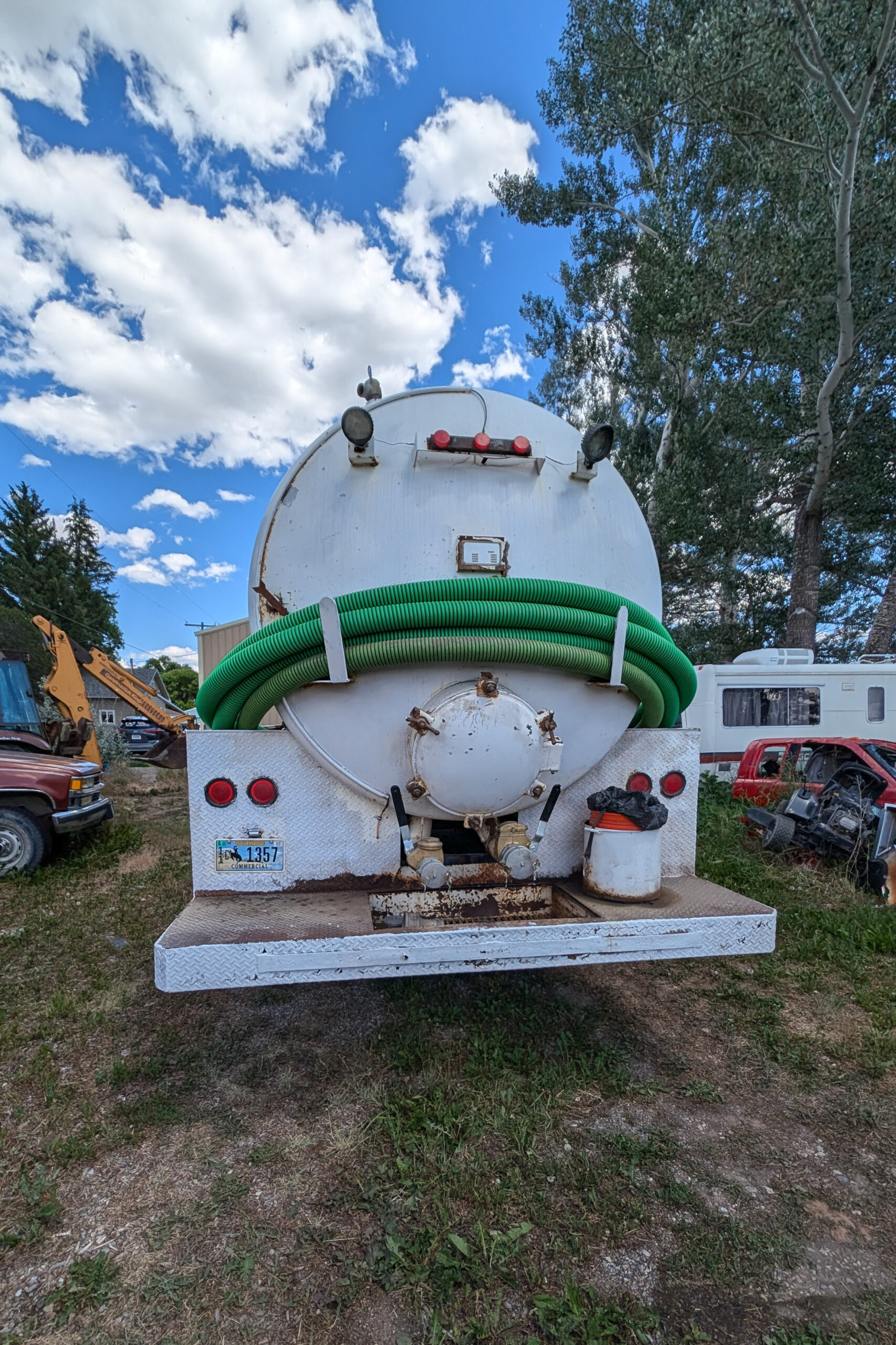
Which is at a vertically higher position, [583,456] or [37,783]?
[583,456]

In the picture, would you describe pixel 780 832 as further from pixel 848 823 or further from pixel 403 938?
pixel 403 938

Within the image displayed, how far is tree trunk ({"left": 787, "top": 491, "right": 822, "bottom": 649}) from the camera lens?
12453 mm

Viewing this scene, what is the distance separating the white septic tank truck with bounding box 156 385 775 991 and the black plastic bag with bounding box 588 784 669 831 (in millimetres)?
14

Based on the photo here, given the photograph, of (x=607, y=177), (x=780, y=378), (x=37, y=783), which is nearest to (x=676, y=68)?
(x=780, y=378)

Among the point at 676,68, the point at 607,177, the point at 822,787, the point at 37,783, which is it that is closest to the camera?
the point at 37,783

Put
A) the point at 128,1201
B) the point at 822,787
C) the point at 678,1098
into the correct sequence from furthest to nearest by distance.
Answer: the point at 822,787 → the point at 678,1098 → the point at 128,1201

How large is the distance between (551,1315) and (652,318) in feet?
46.3

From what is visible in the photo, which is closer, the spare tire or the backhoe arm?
the spare tire

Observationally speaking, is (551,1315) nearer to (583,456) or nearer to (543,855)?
(543,855)

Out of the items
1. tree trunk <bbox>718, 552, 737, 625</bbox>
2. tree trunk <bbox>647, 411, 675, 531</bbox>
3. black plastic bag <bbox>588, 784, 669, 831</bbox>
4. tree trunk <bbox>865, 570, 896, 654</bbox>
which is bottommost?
black plastic bag <bbox>588, 784, 669, 831</bbox>

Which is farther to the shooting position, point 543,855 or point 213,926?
point 543,855

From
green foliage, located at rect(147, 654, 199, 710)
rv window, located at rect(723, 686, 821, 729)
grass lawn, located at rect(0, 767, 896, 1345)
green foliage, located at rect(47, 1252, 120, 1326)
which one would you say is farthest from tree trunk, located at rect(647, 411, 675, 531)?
green foliage, located at rect(147, 654, 199, 710)

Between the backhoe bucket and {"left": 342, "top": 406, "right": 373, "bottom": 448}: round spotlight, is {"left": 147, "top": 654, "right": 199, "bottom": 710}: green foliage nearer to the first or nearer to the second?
the backhoe bucket

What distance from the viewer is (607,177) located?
630 inches
